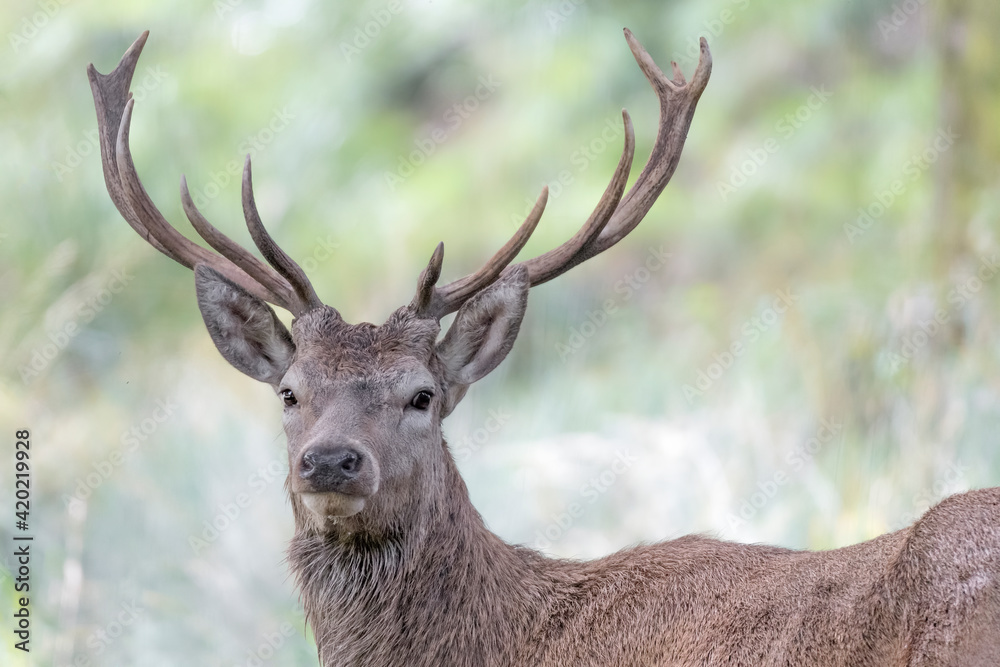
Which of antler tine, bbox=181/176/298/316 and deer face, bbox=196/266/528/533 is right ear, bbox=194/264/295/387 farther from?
antler tine, bbox=181/176/298/316

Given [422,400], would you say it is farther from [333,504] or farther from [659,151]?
[659,151]

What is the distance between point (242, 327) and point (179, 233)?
0.57 meters

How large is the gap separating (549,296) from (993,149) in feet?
10.5

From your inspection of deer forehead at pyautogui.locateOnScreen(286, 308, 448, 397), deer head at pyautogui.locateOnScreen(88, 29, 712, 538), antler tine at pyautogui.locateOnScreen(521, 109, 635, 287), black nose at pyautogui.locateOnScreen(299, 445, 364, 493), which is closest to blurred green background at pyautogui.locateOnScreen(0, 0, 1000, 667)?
deer head at pyautogui.locateOnScreen(88, 29, 712, 538)

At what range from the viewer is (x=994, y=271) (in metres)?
7.30

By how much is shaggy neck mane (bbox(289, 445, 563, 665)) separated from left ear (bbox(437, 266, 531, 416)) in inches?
20.9

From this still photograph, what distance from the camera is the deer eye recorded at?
12.7ft

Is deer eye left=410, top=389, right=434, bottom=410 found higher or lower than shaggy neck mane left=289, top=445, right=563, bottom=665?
higher

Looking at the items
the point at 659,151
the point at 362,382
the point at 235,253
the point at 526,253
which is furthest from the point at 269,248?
the point at 526,253

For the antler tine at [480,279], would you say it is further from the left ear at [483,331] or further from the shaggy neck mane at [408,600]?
the shaggy neck mane at [408,600]

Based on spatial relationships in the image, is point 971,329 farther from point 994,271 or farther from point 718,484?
point 718,484

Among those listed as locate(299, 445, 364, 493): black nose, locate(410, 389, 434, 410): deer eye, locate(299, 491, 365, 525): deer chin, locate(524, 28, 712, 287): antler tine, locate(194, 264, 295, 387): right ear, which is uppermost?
locate(524, 28, 712, 287): antler tine

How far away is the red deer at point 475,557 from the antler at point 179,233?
0.05 feet

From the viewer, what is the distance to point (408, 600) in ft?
12.4
